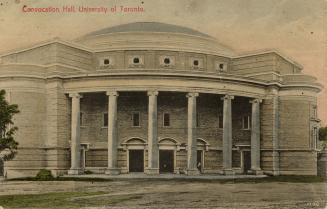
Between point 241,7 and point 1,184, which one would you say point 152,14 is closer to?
point 241,7

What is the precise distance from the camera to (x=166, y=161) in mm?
37969

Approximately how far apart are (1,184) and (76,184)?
4.36m

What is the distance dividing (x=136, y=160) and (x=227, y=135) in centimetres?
666

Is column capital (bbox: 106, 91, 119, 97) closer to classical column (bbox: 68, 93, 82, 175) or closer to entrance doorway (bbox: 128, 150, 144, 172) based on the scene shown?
classical column (bbox: 68, 93, 82, 175)

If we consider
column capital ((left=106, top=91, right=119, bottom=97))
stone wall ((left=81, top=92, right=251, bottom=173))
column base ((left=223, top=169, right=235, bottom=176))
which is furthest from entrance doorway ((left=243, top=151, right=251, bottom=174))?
column capital ((left=106, top=91, right=119, bottom=97))

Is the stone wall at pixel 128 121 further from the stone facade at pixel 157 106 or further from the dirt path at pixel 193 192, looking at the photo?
the dirt path at pixel 193 192

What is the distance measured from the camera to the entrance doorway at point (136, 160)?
37875 mm

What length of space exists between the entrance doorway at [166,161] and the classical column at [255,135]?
19.0 feet

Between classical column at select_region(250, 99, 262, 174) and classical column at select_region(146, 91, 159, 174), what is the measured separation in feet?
24.4

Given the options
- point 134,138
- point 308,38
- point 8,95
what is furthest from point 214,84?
point 8,95

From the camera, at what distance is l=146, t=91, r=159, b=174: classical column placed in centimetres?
3503

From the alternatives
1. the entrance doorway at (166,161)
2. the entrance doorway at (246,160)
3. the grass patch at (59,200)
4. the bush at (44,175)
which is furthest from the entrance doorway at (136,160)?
the grass patch at (59,200)

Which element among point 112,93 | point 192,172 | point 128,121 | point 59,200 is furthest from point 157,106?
point 59,200

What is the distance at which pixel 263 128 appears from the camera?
1532 inches
